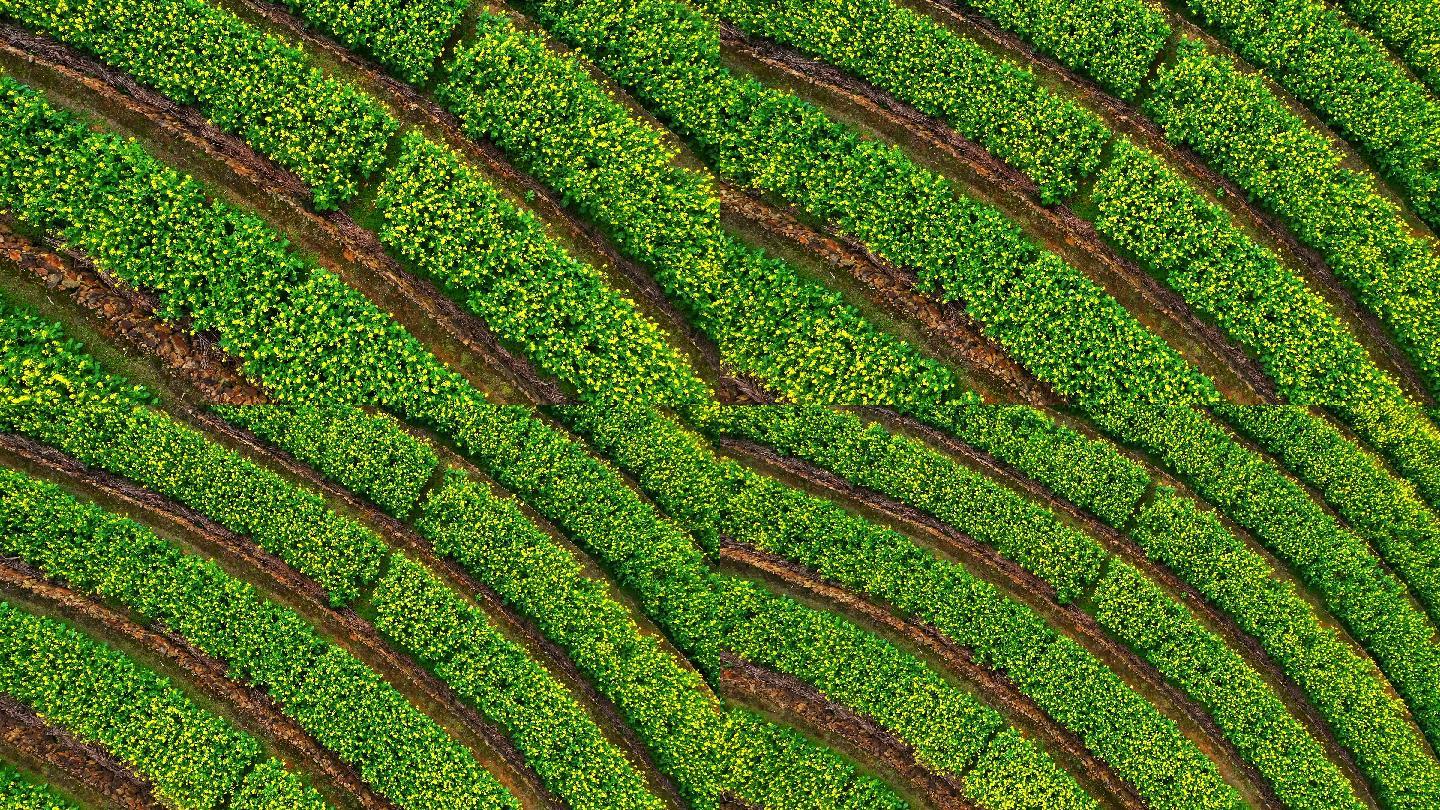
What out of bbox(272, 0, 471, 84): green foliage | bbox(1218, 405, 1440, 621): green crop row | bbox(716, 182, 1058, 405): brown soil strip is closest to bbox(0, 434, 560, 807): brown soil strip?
bbox(272, 0, 471, 84): green foliage

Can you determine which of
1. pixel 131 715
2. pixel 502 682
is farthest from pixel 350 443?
pixel 131 715

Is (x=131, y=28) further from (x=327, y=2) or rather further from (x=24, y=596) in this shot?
(x=24, y=596)

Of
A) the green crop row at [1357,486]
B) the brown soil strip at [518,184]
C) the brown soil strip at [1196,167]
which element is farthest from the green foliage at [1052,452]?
the brown soil strip at [1196,167]

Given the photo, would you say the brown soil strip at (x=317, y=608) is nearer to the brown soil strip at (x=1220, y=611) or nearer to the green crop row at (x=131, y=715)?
the green crop row at (x=131, y=715)

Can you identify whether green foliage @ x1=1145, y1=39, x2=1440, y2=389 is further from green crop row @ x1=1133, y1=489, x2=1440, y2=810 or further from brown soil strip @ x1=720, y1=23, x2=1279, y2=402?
green crop row @ x1=1133, y1=489, x2=1440, y2=810

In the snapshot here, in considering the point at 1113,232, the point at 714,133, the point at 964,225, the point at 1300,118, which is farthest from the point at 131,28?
the point at 1300,118
